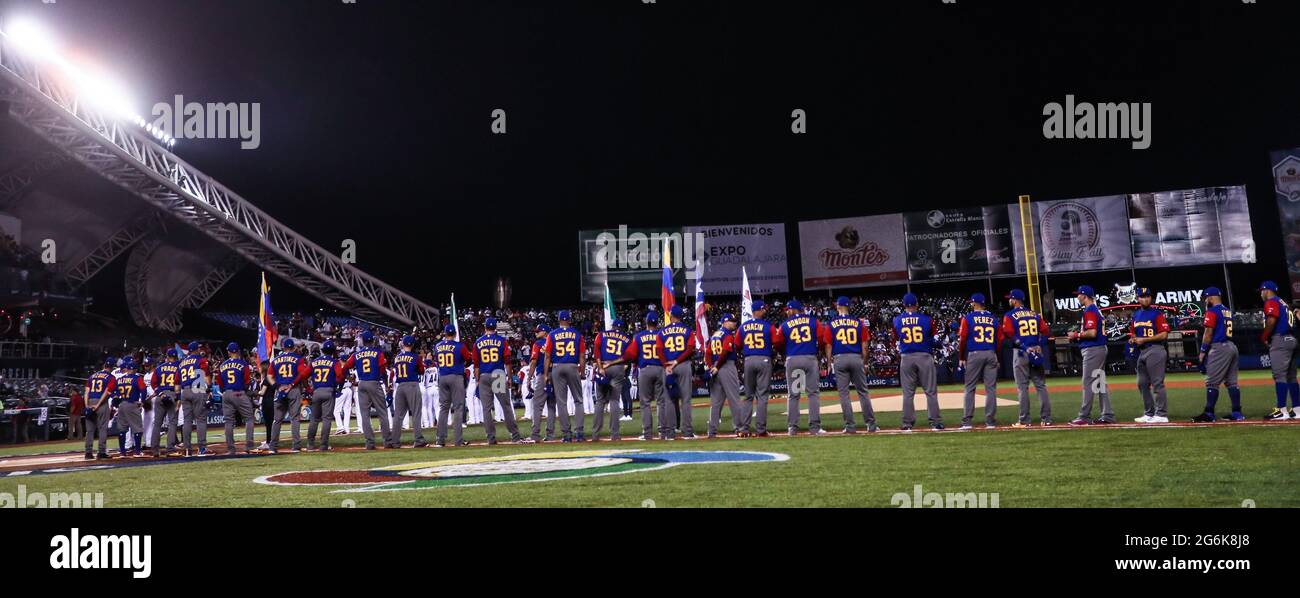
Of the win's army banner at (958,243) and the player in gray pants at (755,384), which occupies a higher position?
the win's army banner at (958,243)

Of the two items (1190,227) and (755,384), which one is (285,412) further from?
(1190,227)

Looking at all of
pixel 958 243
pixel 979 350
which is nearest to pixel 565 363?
pixel 979 350

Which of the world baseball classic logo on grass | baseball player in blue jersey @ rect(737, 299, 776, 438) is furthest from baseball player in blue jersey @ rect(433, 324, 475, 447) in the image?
baseball player in blue jersey @ rect(737, 299, 776, 438)

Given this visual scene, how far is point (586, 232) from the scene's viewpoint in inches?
1757

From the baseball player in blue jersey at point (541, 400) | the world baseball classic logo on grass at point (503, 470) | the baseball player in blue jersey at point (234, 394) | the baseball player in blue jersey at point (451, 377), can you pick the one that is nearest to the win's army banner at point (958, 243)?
the baseball player in blue jersey at point (541, 400)

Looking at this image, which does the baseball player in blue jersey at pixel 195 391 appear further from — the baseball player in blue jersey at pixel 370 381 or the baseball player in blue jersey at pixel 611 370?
the baseball player in blue jersey at pixel 611 370

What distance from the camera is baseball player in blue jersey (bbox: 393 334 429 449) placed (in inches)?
600

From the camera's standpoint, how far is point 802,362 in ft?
45.3

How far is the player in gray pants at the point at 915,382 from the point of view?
13430 millimetres

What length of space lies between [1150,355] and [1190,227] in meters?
33.2

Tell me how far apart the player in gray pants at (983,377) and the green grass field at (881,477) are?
0.89 meters
